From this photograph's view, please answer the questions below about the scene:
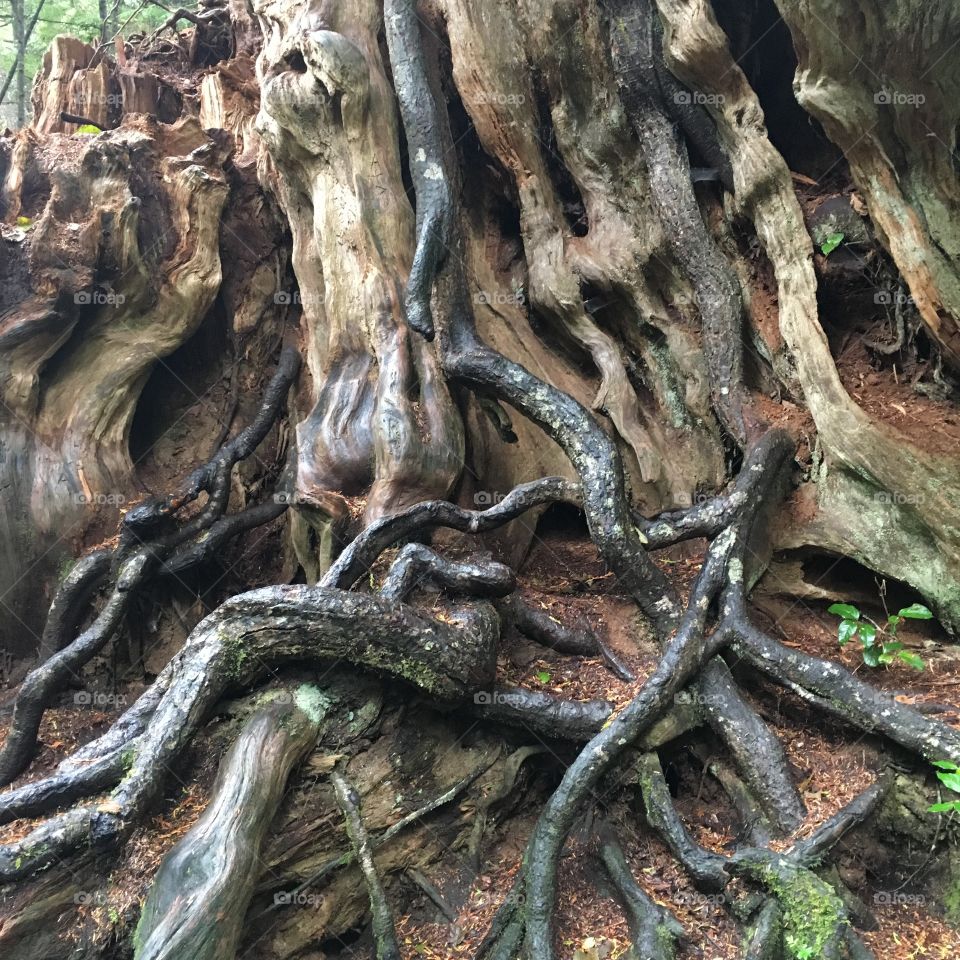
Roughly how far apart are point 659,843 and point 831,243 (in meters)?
3.52

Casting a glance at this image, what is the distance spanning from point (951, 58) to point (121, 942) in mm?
4956

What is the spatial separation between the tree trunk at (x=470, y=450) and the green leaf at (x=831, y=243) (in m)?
0.02

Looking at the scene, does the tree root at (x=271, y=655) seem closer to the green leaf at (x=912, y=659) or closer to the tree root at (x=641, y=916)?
the tree root at (x=641, y=916)

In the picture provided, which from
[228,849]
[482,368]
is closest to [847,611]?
[482,368]

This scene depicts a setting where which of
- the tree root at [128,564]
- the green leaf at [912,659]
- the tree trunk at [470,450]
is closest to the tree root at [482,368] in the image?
the tree trunk at [470,450]

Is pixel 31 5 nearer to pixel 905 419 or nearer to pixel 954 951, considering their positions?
pixel 905 419

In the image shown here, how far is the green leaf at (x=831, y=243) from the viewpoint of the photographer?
4270 mm

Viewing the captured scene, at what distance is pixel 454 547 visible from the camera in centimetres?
442

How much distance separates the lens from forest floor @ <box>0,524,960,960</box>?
281cm

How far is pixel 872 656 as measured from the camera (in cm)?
349

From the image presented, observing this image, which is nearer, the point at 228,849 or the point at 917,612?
the point at 228,849

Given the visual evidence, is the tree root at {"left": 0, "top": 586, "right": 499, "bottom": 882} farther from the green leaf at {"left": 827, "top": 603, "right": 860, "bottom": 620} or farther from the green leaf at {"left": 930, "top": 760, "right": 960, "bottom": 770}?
the green leaf at {"left": 930, "top": 760, "right": 960, "bottom": 770}

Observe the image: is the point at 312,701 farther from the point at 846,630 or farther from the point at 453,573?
the point at 846,630

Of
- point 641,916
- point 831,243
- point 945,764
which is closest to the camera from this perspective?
point 945,764
